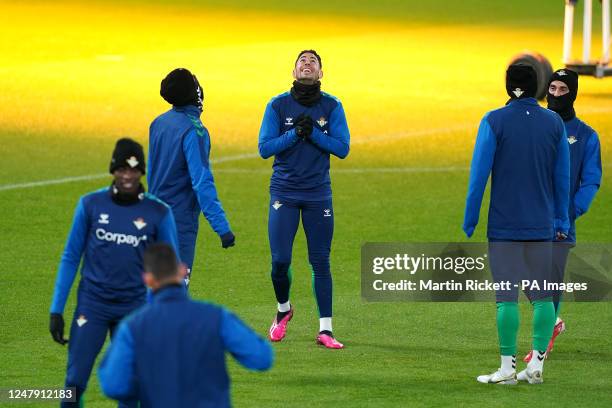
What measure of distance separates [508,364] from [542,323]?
35 centimetres

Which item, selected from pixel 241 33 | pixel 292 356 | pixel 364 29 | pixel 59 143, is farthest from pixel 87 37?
pixel 292 356

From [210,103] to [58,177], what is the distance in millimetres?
4965

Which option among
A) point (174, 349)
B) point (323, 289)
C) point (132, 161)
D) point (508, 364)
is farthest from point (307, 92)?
point (174, 349)

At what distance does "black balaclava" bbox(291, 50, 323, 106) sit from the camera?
35.0ft

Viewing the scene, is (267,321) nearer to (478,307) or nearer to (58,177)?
(478,307)

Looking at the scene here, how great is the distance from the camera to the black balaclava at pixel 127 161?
25.2ft

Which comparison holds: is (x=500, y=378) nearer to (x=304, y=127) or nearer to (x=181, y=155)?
(x=304, y=127)

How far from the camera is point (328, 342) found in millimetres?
10734

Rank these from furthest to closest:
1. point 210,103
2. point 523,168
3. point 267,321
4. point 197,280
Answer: point 210,103 → point 197,280 → point 267,321 → point 523,168

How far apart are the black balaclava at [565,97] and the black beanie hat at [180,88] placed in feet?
8.17

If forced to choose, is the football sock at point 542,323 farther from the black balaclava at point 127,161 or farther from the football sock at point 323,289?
the black balaclava at point 127,161

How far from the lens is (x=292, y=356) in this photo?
10.5m

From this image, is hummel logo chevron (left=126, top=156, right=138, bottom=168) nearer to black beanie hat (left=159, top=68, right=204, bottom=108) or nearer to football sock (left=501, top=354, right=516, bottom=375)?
black beanie hat (left=159, top=68, right=204, bottom=108)
